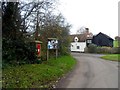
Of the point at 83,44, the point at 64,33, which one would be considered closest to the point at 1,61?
the point at 64,33

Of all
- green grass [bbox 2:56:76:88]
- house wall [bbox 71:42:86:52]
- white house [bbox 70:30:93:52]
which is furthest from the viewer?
house wall [bbox 71:42:86:52]

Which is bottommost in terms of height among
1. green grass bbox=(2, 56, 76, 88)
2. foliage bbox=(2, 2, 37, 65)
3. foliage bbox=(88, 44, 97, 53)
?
green grass bbox=(2, 56, 76, 88)

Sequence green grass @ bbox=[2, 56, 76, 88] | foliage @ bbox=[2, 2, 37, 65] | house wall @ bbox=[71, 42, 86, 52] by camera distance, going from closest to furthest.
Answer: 1. green grass @ bbox=[2, 56, 76, 88]
2. foliage @ bbox=[2, 2, 37, 65]
3. house wall @ bbox=[71, 42, 86, 52]

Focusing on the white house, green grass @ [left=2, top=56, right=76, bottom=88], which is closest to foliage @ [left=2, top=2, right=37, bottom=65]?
green grass @ [left=2, top=56, right=76, bottom=88]

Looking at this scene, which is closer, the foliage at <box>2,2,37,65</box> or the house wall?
the foliage at <box>2,2,37,65</box>

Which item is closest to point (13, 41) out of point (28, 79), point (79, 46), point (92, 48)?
point (28, 79)

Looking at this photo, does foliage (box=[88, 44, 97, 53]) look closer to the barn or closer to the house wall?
the house wall

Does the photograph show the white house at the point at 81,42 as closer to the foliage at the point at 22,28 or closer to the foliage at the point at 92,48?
the foliage at the point at 92,48

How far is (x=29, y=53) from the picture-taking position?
21.1 metres

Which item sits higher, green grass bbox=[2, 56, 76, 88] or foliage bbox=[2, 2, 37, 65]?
foliage bbox=[2, 2, 37, 65]

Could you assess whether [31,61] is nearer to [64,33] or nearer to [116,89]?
[116,89]

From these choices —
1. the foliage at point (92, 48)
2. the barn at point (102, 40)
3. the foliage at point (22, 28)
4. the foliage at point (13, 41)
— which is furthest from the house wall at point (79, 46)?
the foliage at point (13, 41)

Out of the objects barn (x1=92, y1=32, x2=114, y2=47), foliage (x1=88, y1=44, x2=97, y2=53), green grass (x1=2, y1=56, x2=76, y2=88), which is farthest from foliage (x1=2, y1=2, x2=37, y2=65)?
barn (x1=92, y1=32, x2=114, y2=47)

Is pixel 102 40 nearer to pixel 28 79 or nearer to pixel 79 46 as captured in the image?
pixel 79 46
